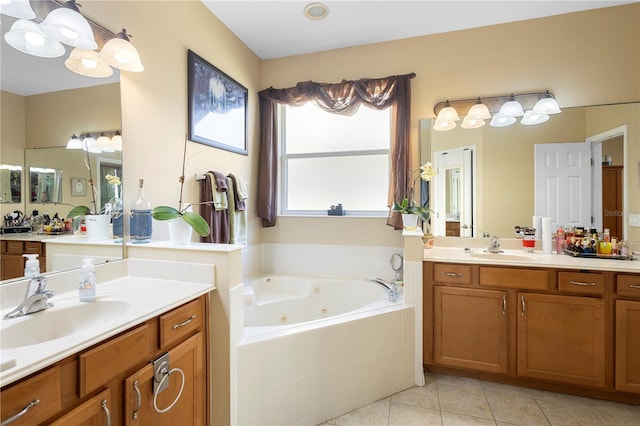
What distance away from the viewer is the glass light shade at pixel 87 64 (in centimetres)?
135

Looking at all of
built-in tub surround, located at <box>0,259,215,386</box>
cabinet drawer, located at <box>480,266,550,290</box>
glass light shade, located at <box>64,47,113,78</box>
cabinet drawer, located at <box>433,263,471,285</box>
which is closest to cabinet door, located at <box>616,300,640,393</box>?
cabinet drawer, located at <box>480,266,550,290</box>

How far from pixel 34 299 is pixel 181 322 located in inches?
19.7

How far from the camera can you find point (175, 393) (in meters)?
1.22

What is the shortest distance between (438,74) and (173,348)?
2783 mm

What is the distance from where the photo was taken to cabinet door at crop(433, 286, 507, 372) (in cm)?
198

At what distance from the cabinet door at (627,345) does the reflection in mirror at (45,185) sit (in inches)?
121

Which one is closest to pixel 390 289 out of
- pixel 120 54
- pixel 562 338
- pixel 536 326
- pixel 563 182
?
pixel 536 326

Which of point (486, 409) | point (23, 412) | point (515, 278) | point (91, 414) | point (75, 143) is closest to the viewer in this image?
point (23, 412)

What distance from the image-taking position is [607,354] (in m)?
1.81

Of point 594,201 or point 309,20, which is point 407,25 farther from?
point 594,201

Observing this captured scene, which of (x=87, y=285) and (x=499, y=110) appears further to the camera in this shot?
(x=499, y=110)

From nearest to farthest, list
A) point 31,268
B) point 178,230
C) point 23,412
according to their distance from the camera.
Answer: point 23,412, point 31,268, point 178,230

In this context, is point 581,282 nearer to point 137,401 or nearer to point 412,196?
point 412,196

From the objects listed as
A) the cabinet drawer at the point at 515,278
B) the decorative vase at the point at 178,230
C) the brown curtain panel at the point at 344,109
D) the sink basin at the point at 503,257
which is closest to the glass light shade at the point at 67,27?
the decorative vase at the point at 178,230
